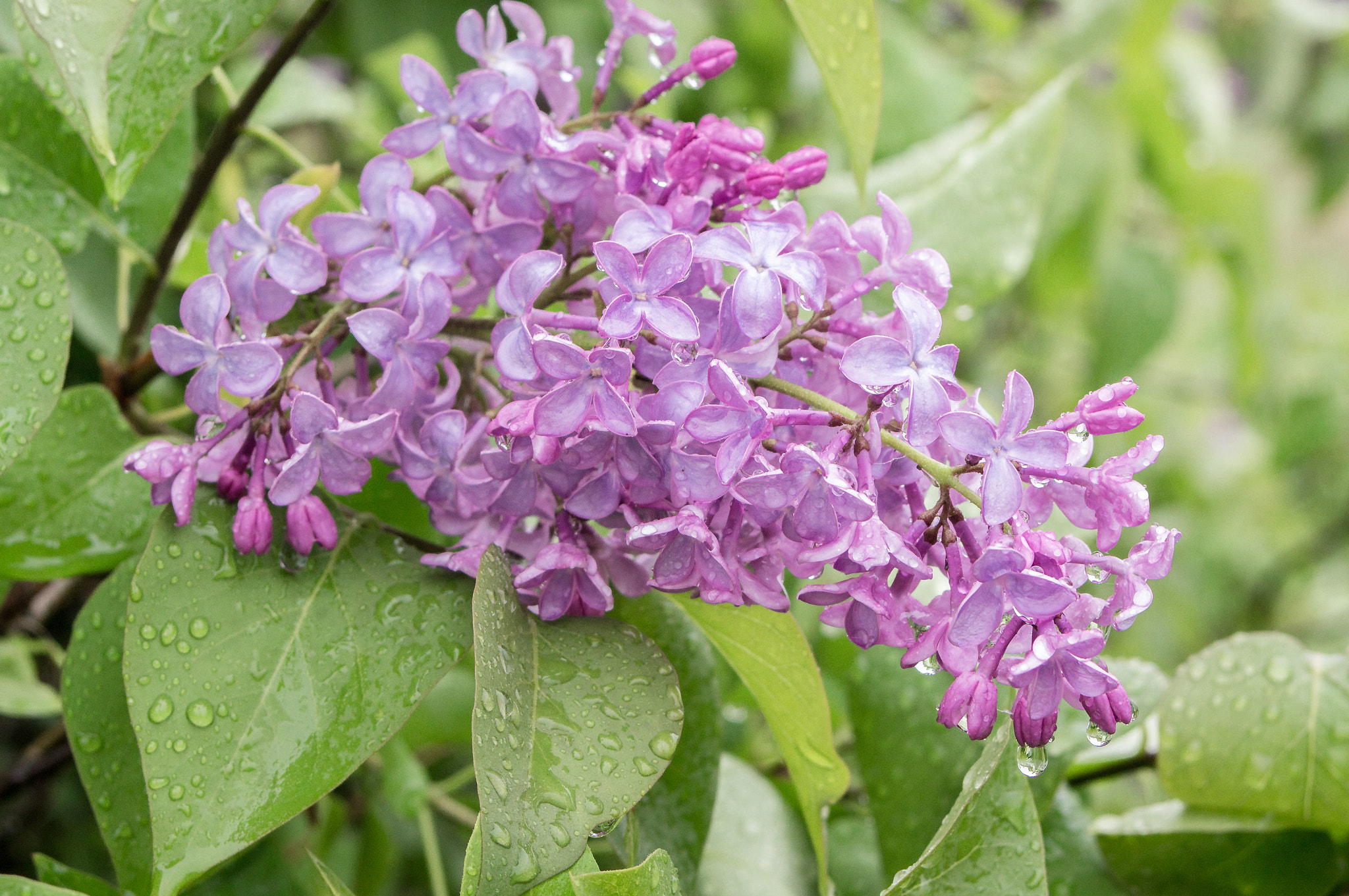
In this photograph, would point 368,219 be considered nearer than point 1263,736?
Yes

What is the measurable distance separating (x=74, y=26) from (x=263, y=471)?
203 mm

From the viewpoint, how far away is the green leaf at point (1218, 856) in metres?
0.74

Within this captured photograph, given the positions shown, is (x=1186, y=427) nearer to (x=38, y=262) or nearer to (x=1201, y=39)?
(x=1201, y=39)

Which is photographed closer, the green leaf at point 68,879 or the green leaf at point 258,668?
the green leaf at point 258,668

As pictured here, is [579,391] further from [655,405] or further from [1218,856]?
[1218,856]

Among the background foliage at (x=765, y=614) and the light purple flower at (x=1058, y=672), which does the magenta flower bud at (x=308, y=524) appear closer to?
the background foliage at (x=765, y=614)

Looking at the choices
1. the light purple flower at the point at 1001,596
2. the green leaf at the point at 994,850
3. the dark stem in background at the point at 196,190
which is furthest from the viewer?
the dark stem in background at the point at 196,190

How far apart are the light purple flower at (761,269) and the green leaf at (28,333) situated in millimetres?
305

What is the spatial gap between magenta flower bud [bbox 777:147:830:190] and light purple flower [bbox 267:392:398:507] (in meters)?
0.22

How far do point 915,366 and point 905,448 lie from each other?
35 mm

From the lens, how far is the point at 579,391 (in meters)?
0.45

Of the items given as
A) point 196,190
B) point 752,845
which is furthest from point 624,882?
point 196,190

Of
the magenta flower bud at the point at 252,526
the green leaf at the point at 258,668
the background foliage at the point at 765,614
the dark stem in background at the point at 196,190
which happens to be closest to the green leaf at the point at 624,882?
the background foliage at the point at 765,614

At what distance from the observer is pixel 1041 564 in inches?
17.9
